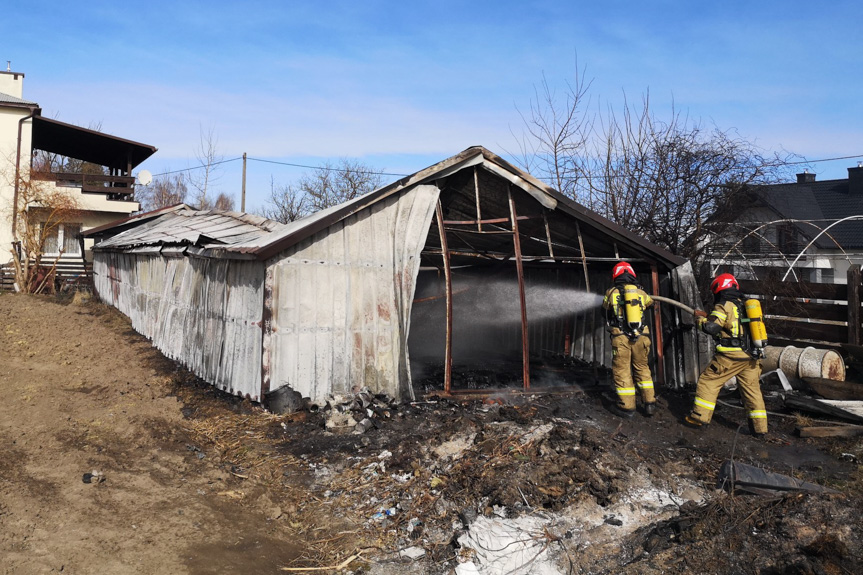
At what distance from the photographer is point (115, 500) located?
17.6 ft

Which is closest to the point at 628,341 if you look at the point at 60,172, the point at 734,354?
the point at 734,354

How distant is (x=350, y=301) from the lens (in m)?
8.57

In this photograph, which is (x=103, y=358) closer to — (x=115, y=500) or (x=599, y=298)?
(x=115, y=500)

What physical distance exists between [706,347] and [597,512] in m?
6.03

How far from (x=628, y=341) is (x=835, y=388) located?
3.32m

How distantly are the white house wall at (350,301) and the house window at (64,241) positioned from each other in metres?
19.2

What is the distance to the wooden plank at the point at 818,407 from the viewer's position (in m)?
7.74

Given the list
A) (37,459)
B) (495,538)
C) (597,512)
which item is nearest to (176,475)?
(37,459)

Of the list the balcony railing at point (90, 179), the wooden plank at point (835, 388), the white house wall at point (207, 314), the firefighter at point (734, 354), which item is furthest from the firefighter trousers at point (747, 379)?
the balcony railing at point (90, 179)

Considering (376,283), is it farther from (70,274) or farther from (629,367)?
(70,274)

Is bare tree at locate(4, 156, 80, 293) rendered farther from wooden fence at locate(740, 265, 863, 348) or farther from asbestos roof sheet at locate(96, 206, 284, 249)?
wooden fence at locate(740, 265, 863, 348)

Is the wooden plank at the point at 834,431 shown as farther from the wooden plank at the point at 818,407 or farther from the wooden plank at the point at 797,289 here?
the wooden plank at the point at 797,289

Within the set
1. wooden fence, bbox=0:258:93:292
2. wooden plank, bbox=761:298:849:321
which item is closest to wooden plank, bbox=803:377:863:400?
wooden plank, bbox=761:298:849:321

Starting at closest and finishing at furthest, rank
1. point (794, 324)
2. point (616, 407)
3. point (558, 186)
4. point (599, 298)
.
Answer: point (616, 407) < point (794, 324) < point (599, 298) < point (558, 186)
